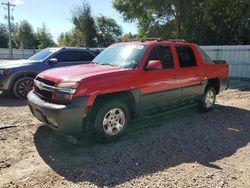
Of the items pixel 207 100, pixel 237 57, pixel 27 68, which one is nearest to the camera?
pixel 207 100

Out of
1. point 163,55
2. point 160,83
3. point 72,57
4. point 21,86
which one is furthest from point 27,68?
point 160,83

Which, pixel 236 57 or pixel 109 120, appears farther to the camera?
pixel 236 57

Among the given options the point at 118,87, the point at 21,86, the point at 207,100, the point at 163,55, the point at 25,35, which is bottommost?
the point at 207,100

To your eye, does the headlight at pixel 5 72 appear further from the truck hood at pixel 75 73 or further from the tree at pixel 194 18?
the tree at pixel 194 18

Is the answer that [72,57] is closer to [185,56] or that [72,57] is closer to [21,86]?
[21,86]

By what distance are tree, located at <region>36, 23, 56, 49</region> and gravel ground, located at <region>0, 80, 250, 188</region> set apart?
61050mm

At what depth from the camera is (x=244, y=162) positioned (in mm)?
4805

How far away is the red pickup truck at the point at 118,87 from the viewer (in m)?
4.83

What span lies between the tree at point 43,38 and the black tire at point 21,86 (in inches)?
2245

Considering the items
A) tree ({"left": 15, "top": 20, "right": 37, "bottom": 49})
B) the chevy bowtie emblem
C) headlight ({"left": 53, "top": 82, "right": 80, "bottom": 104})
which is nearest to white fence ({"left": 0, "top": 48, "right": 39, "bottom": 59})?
the chevy bowtie emblem

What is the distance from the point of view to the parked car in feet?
29.9

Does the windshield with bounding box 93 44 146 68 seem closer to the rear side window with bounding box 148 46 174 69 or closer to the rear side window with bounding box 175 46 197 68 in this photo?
the rear side window with bounding box 148 46 174 69

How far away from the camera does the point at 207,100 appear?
7965 millimetres

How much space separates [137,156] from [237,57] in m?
12.9
